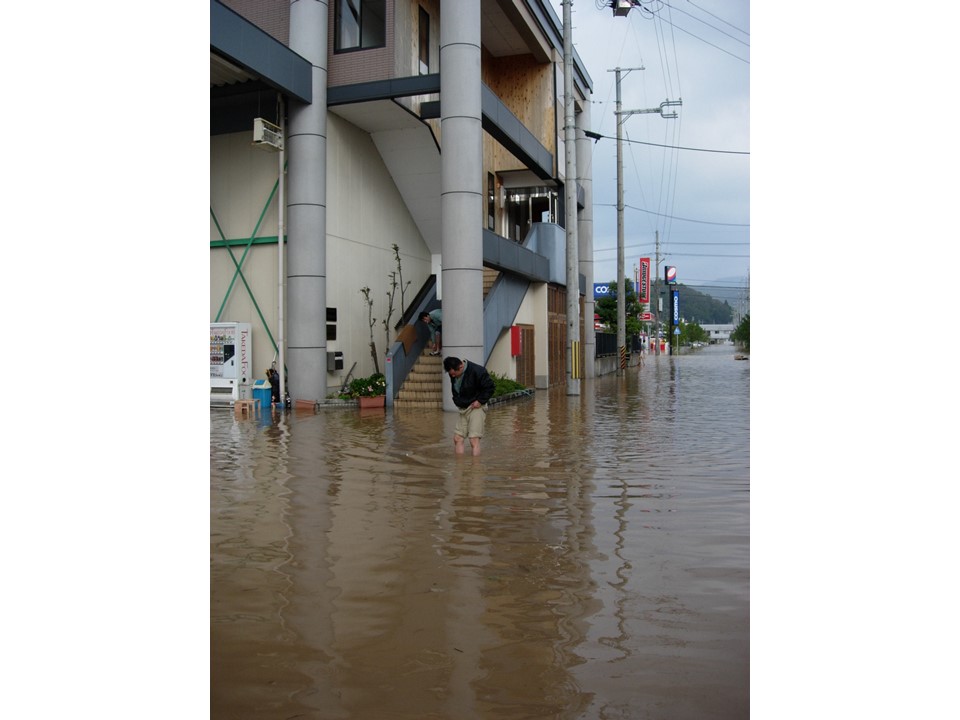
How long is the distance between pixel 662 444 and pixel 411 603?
26.8ft

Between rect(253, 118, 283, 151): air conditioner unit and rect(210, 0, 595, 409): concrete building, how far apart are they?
Answer: 0.13 ft

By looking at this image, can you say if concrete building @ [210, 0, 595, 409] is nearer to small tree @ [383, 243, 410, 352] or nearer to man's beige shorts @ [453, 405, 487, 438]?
small tree @ [383, 243, 410, 352]

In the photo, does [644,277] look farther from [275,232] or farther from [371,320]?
A: [275,232]

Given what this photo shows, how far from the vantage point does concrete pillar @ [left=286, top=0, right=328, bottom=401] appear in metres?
19.4

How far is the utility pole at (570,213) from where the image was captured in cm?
2445

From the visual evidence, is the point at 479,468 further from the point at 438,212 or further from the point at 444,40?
the point at 438,212

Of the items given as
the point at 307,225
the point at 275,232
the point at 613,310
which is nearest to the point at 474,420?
the point at 307,225

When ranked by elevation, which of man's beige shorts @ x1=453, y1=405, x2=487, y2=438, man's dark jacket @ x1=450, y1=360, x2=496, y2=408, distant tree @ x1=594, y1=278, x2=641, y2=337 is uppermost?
distant tree @ x1=594, y1=278, x2=641, y2=337

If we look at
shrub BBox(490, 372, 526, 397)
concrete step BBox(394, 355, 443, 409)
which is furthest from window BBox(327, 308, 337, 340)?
shrub BBox(490, 372, 526, 397)

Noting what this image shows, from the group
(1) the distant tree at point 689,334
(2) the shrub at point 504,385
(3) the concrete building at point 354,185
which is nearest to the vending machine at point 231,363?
(3) the concrete building at point 354,185

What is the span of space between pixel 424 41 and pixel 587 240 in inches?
572

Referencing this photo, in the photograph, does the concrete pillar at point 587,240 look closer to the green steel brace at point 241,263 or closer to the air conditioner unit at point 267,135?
the green steel brace at point 241,263
